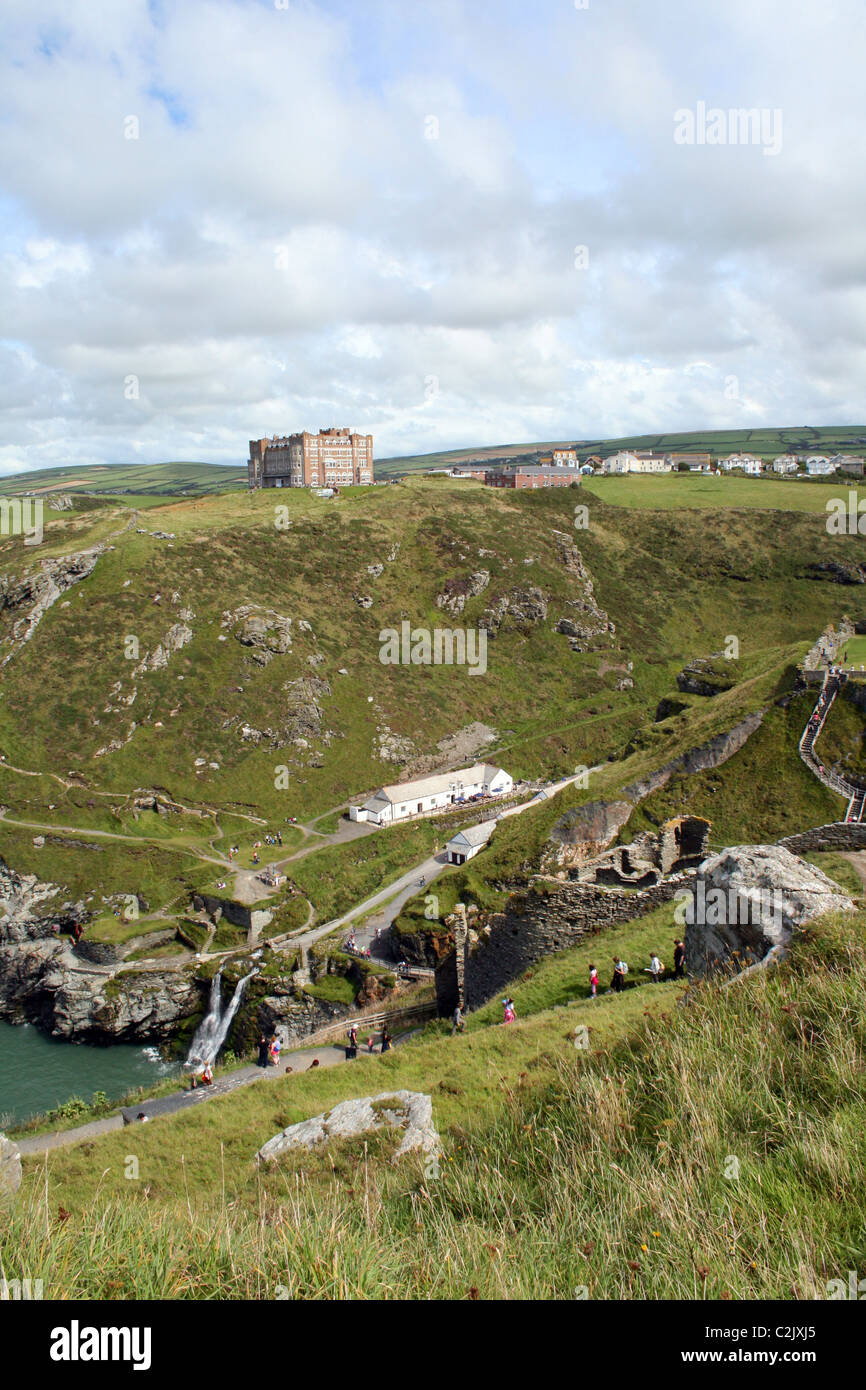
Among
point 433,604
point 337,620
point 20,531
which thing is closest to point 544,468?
point 433,604

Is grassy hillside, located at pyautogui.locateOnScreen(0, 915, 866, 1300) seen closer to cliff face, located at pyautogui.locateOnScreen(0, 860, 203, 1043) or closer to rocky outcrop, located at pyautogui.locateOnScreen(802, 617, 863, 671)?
rocky outcrop, located at pyautogui.locateOnScreen(802, 617, 863, 671)

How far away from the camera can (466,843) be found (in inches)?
2025

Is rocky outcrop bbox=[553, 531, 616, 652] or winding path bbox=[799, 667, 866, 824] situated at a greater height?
rocky outcrop bbox=[553, 531, 616, 652]

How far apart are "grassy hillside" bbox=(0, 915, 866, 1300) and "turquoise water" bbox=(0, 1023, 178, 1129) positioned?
34.4 metres

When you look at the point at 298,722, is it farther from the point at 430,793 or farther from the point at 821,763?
the point at 821,763

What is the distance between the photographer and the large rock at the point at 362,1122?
12.6 meters

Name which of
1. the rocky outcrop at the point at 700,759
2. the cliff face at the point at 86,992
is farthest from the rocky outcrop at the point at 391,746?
the rocky outcrop at the point at 700,759

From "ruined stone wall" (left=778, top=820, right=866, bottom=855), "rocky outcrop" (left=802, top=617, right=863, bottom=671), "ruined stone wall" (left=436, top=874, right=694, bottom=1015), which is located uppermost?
"rocky outcrop" (left=802, top=617, right=863, bottom=671)

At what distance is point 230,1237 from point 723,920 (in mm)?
9954

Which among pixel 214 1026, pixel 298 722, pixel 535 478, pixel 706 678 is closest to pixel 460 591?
pixel 298 722

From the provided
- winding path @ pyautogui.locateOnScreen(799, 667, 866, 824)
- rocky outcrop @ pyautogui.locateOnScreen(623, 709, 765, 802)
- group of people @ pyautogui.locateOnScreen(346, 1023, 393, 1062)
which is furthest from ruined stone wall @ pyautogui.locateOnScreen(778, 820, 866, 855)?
group of people @ pyautogui.locateOnScreen(346, 1023, 393, 1062)

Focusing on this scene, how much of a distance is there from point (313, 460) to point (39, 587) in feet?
258

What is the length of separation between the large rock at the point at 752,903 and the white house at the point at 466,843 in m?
36.5

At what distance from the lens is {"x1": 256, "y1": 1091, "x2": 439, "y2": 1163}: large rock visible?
41.5ft
